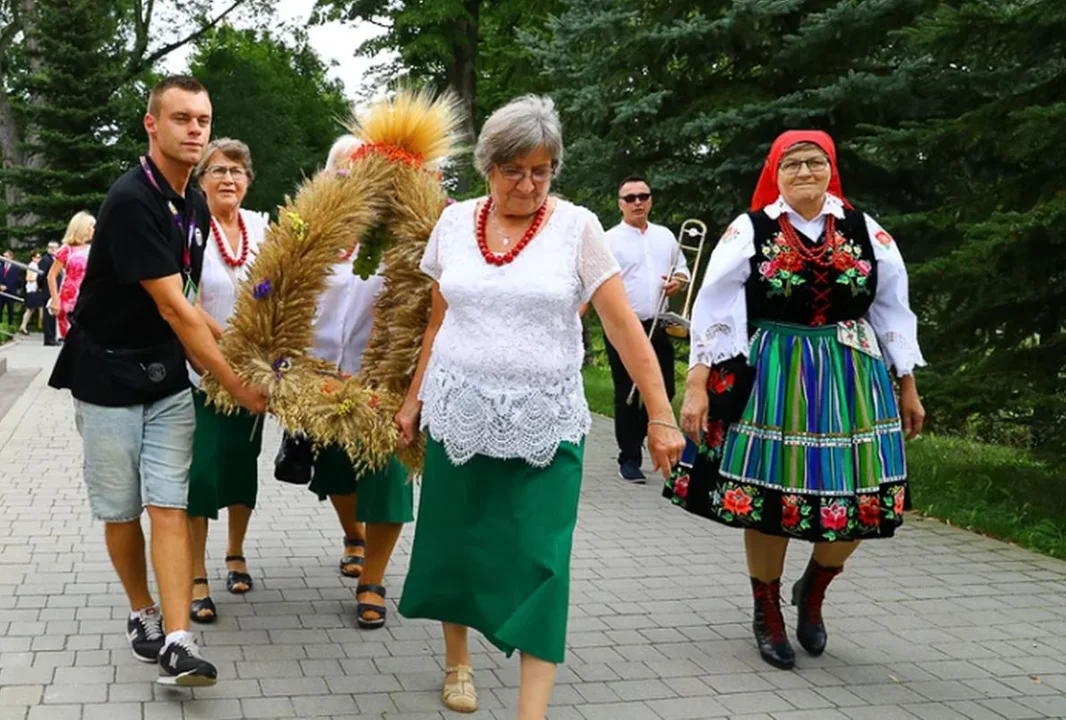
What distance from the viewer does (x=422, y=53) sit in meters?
25.3

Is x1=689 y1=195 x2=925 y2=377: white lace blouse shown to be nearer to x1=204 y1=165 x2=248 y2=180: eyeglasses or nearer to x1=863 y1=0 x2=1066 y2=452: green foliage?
x1=204 y1=165 x2=248 y2=180: eyeglasses

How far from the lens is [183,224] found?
461 centimetres

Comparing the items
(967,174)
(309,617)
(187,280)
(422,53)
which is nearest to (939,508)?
(967,174)

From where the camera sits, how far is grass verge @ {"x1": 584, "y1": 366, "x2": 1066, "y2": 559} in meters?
7.62

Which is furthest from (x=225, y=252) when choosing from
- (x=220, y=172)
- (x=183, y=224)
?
(x=183, y=224)

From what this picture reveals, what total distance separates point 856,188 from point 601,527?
5192 millimetres

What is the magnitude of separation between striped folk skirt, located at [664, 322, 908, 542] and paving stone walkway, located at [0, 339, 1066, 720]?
2.00 ft

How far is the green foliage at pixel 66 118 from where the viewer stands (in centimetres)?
3036

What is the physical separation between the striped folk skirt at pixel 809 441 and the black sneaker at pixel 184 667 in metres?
1.87

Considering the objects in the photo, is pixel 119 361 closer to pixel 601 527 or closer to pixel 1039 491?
pixel 601 527

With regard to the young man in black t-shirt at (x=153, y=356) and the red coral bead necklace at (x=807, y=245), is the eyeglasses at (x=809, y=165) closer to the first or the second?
the red coral bead necklace at (x=807, y=245)

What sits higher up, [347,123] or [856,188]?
[856,188]

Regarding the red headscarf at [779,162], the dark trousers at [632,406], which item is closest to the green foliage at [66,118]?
the dark trousers at [632,406]

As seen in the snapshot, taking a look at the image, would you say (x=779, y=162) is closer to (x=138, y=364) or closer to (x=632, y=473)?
(x=138, y=364)
